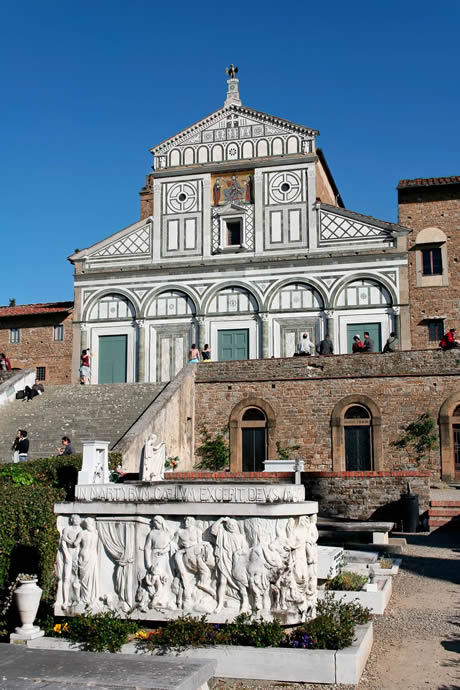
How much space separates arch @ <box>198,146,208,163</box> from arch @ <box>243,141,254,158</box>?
1.68 m

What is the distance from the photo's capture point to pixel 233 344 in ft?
99.8

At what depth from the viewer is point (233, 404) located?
1027 inches

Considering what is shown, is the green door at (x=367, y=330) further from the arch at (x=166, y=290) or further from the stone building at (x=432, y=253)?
the arch at (x=166, y=290)

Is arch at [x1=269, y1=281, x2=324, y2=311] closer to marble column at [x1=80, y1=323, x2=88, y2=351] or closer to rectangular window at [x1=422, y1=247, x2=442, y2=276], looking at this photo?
rectangular window at [x1=422, y1=247, x2=442, y2=276]

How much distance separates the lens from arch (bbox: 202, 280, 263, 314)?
30.4 m

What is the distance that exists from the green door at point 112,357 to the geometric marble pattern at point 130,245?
12.2ft

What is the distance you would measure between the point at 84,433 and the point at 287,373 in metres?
7.29

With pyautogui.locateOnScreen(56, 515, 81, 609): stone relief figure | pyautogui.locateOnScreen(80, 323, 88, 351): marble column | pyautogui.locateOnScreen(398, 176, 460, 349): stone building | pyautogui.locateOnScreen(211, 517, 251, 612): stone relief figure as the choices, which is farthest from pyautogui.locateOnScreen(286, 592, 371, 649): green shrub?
pyautogui.locateOnScreen(80, 323, 88, 351): marble column

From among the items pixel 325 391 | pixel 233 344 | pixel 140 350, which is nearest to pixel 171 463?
pixel 325 391

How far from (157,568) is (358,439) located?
1746 cm

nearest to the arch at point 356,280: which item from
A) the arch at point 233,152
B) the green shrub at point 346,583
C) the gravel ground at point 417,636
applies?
the arch at point 233,152

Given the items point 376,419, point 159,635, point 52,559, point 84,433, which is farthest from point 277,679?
point 376,419

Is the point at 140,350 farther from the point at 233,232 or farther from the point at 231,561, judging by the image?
the point at 231,561

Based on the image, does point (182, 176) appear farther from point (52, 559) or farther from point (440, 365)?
point (52, 559)
